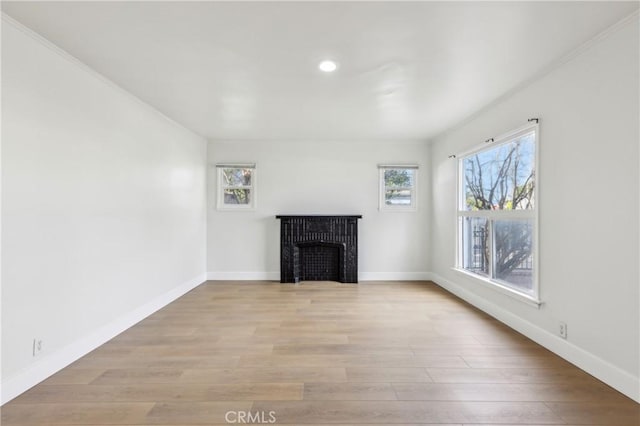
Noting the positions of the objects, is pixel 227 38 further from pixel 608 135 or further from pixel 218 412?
pixel 608 135

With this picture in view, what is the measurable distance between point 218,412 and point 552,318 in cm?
280

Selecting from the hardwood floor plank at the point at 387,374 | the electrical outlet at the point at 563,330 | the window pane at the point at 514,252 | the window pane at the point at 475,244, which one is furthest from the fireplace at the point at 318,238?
the electrical outlet at the point at 563,330

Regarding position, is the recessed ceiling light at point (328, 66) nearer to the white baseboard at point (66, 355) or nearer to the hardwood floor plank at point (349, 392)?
the hardwood floor plank at point (349, 392)

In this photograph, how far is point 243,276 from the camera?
5.59 m

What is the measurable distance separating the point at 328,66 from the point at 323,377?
2502mm

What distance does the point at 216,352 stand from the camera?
8.90ft

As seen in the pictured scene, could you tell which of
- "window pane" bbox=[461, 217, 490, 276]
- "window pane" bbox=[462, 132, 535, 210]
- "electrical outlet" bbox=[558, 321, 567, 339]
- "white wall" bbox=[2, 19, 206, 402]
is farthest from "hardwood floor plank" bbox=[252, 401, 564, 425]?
"window pane" bbox=[461, 217, 490, 276]

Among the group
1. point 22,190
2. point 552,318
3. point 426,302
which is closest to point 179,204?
point 22,190

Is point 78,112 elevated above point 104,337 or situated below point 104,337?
above

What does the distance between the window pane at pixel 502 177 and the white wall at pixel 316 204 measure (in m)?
1.35

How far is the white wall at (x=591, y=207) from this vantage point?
2045 millimetres

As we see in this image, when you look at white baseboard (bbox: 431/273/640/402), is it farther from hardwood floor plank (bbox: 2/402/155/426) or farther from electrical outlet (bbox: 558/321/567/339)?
hardwood floor plank (bbox: 2/402/155/426)

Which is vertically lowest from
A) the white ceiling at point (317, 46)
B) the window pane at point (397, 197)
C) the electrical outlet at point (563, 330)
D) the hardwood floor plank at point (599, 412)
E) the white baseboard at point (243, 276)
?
the hardwood floor plank at point (599, 412)

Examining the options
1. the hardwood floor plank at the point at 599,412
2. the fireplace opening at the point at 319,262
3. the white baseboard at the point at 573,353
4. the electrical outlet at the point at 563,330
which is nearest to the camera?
the hardwood floor plank at the point at 599,412
